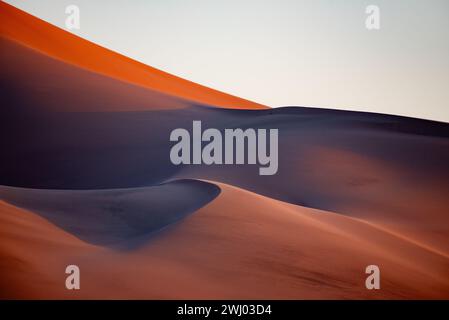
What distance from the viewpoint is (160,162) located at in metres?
17.1

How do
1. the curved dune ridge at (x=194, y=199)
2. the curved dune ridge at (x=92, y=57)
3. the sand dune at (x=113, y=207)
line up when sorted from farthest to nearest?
the curved dune ridge at (x=92, y=57)
the sand dune at (x=113, y=207)
the curved dune ridge at (x=194, y=199)

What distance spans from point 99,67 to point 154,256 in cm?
2498

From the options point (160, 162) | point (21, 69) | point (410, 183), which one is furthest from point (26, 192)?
point (21, 69)

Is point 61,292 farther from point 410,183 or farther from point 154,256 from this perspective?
point 410,183

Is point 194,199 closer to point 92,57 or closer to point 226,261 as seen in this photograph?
point 226,261

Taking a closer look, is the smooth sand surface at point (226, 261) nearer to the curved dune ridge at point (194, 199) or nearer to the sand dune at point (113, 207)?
the curved dune ridge at point (194, 199)

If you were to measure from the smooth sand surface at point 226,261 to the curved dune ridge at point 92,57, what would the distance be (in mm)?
20656

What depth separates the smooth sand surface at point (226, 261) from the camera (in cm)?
588

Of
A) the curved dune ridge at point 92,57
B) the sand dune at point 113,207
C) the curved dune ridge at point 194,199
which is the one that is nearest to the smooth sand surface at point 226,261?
the curved dune ridge at point 194,199

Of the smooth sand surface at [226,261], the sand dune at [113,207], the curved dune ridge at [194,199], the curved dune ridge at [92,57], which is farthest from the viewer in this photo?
the curved dune ridge at [92,57]

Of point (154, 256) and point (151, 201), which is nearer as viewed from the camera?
point (154, 256)

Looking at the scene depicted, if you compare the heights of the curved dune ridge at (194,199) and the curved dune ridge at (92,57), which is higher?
the curved dune ridge at (92,57)

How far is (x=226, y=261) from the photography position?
6.64 m

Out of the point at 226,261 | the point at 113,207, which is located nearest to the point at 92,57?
the point at 113,207
